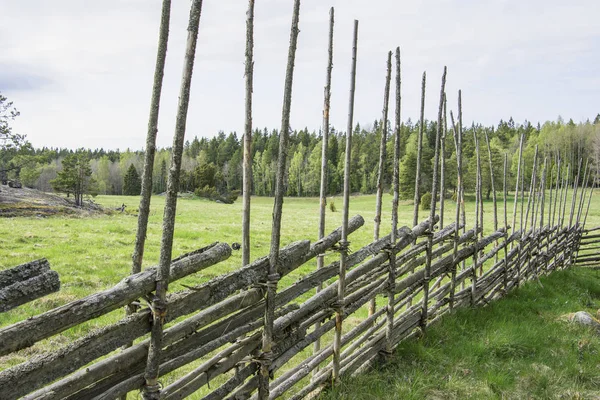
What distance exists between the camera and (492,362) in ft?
14.1

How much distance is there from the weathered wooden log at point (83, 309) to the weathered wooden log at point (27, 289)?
15 cm

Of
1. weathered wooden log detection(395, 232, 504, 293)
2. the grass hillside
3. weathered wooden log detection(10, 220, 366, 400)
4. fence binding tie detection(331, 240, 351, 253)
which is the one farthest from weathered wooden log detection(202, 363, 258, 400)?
weathered wooden log detection(395, 232, 504, 293)

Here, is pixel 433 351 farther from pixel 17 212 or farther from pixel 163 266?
pixel 17 212

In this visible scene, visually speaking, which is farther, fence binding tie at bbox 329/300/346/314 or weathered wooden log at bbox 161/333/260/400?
fence binding tie at bbox 329/300/346/314

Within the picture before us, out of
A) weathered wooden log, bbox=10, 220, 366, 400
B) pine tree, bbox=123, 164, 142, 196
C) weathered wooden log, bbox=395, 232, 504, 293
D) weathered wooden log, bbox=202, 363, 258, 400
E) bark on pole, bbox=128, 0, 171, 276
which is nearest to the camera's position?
weathered wooden log, bbox=10, 220, 366, 400

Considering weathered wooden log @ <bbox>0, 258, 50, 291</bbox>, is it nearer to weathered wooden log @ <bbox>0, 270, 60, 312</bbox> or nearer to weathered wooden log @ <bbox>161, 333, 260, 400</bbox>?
weathered wooden log @ <bbox>0, 270, 60, 312</bbox>

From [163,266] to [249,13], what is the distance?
1.86 m

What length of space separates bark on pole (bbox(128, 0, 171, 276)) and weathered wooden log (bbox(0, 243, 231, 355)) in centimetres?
18

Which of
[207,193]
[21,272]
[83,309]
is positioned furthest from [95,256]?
[207,193]

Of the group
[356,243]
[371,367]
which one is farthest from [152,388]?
[356,243]

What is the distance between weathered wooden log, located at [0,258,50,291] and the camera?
1.77 metres

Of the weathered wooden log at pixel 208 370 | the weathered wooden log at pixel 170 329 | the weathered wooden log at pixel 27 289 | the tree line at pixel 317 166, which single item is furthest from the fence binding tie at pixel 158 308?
the tree line at pixel 317 166

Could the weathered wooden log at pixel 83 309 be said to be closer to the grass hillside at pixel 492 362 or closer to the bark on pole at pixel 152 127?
the bark on pole at pixel 152 127

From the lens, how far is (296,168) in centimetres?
5888
